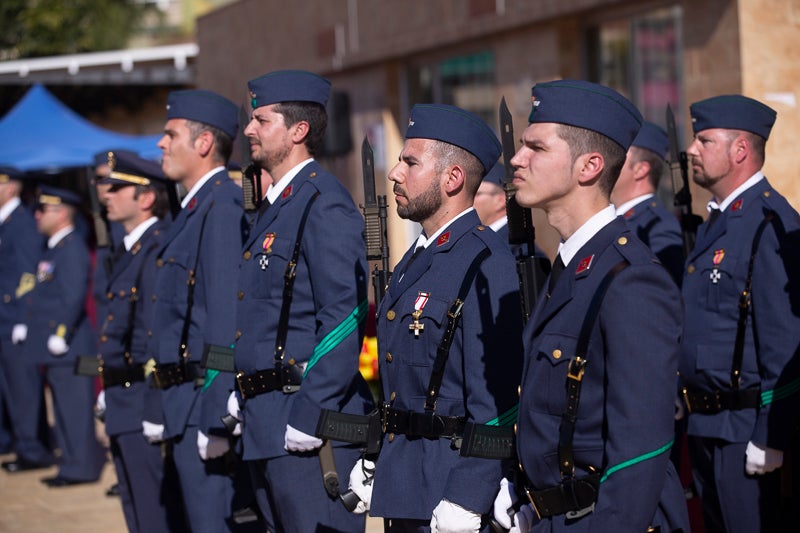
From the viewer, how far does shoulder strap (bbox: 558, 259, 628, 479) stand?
308 cm

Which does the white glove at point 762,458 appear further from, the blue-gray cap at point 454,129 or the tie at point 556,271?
the tie at point 556,271

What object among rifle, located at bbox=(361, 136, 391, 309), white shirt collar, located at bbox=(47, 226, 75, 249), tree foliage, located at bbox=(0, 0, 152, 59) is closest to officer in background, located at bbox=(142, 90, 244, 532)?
rifle, located at bbox=(361, 136, 391, 309)

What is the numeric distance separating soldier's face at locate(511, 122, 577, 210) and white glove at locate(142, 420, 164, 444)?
3.07 m

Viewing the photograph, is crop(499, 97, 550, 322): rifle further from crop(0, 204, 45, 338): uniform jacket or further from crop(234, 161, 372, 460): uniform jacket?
crop(0, 204, 45, 338): uniform jacket

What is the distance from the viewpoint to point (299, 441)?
451 centimetres

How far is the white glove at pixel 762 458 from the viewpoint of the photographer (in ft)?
15.2

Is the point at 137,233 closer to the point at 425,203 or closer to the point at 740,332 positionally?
the point at 425,203

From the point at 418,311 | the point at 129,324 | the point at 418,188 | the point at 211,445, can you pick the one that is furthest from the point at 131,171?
the point at 418,311

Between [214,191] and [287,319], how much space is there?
1201 millimetres

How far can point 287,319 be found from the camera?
4.75 metres

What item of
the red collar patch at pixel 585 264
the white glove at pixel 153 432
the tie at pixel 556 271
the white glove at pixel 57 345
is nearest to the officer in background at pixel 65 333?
the white glove at pixel 57 345

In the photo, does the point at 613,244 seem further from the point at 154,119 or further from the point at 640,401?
the point at 154,119

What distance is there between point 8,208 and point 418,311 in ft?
26.6

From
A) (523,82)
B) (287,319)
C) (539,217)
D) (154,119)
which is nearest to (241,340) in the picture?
(287,319)
